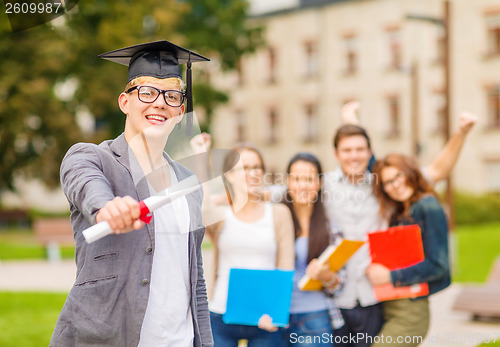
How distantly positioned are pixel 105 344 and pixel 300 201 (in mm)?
2038

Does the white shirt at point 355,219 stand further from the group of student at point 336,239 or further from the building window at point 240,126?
the building window at point 240,126

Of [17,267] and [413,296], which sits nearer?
[413,296]

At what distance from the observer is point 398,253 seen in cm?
395

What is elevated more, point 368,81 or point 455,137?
point 368,81

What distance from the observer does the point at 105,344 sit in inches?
88.3

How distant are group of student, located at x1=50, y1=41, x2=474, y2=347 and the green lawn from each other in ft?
10.8

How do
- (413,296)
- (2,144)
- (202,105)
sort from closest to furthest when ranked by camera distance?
(413,296)
(2,144)
(202,105)

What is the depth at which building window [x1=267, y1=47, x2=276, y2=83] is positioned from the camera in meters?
38.4

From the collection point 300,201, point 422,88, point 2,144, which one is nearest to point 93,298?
point 300,201

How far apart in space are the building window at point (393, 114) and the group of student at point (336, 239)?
29.7m

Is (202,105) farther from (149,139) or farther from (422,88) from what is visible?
(149,139)

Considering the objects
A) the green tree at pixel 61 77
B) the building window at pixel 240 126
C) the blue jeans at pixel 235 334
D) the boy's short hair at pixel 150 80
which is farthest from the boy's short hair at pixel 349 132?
the building window at pixel 240 126

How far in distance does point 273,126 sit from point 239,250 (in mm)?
35244

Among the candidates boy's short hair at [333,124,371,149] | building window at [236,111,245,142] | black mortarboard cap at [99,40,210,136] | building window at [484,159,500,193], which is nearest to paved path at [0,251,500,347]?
boy's short hair at [333,124,371,149]
